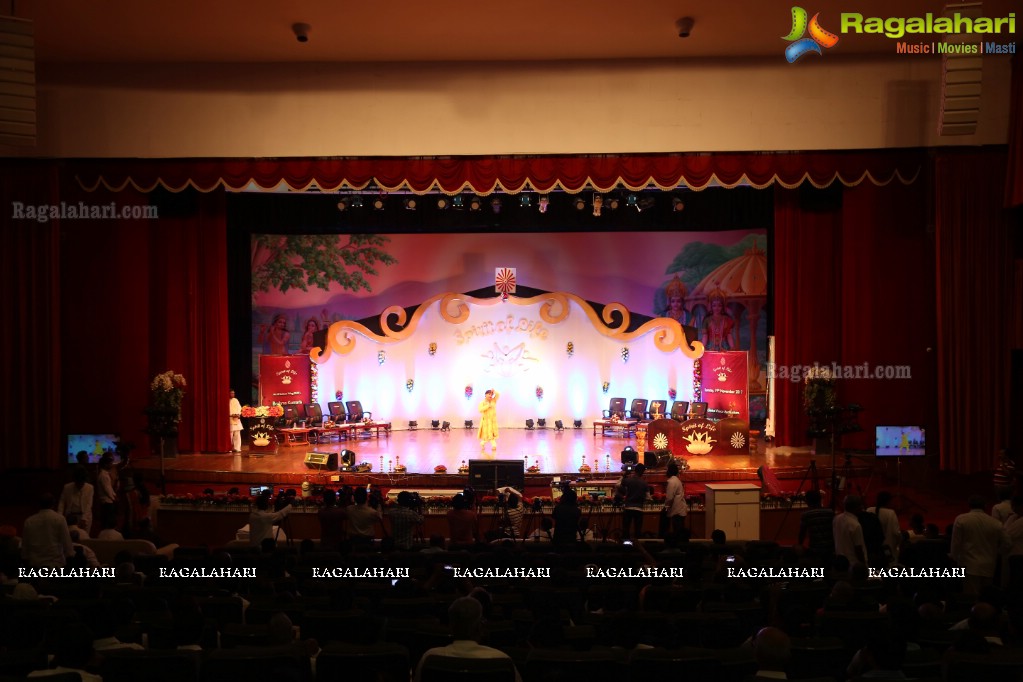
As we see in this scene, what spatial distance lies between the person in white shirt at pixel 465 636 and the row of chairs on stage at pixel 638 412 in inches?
545

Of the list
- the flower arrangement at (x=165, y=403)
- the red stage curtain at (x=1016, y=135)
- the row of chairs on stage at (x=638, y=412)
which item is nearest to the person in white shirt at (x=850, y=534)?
the red stage curtain at (x=1016, y=135)

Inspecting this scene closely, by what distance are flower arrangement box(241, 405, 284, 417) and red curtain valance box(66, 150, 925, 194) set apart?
4928 mm

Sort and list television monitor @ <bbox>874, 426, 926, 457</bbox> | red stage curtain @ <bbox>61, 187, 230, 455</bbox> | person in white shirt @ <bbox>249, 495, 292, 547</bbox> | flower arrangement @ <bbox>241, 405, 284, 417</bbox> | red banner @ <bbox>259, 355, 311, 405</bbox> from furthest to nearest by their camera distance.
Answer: red banner @ <bbox>259, 355, 311, 405</bbox> → flower arrangement @ <bbox>241, 405, 284, 417</bbox> → red stage curtain @ <bbox>61, 187, 230, 455</bbox> → television monitor @ <bbox>874, 426, 926, 457</bbox> → person in white shirt @ <bbox>249, 495, 292, 547</bbox>

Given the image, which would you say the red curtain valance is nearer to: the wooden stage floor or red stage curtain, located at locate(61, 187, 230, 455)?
red stage curtain, located at locate(61, 187, 230, 455)

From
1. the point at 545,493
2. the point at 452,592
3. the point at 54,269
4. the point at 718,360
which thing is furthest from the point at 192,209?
the point at 452,592

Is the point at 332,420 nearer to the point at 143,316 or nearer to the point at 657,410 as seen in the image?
the point at 143,316

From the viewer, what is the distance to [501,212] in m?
17.8

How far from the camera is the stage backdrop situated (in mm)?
19422

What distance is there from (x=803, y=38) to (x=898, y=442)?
5494mm

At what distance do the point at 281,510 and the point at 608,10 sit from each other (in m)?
6.95

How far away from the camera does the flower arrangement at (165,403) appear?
44.8 ft

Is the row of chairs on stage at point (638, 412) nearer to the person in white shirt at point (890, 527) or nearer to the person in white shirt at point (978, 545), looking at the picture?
the person in white shirt at point (890, 527)

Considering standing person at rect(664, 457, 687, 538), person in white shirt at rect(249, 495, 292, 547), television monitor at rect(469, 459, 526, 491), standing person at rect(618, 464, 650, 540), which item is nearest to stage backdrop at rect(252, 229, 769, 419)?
television monitor at rect(469, 459, 526, 491)

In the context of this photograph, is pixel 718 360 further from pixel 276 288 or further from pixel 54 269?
pixel 54 269
